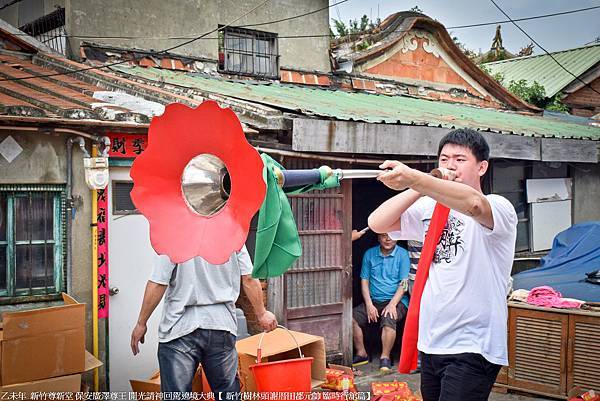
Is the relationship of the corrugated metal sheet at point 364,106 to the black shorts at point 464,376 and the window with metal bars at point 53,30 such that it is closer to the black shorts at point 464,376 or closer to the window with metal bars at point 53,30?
the window with metal bars at point 53,30

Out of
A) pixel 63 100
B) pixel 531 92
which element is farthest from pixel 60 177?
pixel 531 92

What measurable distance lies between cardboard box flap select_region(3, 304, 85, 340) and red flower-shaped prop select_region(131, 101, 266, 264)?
2.83m

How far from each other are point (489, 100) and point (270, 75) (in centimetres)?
536

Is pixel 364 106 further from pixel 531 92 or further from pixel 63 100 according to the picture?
pixel 531 92

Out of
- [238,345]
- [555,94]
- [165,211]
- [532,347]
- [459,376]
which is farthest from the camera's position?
[555,94]

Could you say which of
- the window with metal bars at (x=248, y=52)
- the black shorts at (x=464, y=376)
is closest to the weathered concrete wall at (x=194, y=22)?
the window with metal bars at (x=248, y=52)

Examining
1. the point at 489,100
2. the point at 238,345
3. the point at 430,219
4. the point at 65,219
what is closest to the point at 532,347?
the point at 238,345

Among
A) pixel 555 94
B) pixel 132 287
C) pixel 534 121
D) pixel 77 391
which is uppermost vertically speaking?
pixel 555 94

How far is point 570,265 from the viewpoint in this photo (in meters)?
8.43

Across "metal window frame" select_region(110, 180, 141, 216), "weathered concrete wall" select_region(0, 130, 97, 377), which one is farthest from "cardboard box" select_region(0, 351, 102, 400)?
"metal window frame" select_region(110, 180, 141, 216)

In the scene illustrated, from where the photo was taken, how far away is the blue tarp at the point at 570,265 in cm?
745

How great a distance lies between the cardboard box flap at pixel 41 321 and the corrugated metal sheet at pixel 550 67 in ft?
48.3

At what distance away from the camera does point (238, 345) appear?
19.7ft

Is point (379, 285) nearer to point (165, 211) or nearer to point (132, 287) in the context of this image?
point (132, 287)
